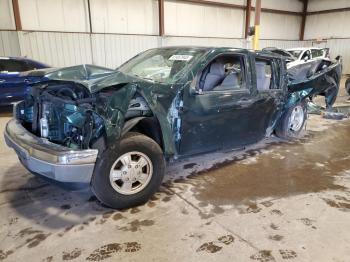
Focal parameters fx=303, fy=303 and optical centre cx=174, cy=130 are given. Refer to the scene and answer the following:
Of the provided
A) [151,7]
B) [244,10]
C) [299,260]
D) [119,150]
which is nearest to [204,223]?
[299,260]

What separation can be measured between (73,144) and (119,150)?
1.31 ft

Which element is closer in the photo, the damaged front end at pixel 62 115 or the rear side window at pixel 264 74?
the damaged front end at pixel 62 115

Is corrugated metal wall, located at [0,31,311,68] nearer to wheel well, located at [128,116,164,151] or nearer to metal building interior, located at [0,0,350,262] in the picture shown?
metal building interior, located at [0,0,350,262]

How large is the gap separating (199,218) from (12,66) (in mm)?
6047

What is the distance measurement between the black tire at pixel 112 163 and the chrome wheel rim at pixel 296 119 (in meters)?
2.92

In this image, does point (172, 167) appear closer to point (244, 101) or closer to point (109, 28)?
point (244, 101)

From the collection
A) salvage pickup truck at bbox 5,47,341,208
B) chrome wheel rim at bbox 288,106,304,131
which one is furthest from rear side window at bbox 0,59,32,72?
chrome wheel rim at bbox 288,106,304,131

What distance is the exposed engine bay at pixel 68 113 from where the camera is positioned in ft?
8.32

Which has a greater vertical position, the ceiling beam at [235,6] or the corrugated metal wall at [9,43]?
the ceiling beam at [235,6]

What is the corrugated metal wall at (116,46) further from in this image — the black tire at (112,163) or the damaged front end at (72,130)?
the black tire at (112,163)

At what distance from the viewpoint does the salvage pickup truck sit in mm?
2533

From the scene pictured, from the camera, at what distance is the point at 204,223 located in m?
2.65

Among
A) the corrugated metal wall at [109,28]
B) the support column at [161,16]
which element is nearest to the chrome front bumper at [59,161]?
the corrugated metal wall at [109,28]

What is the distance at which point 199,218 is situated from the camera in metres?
2.73
